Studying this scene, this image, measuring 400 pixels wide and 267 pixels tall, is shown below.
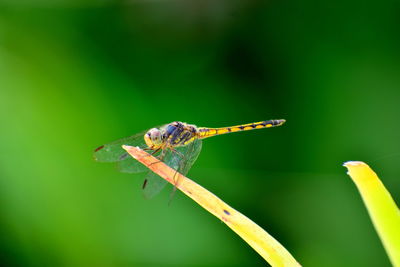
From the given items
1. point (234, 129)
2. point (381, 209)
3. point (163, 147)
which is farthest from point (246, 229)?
point (234, 129)

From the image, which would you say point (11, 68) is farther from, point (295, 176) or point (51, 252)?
point (295, 176)

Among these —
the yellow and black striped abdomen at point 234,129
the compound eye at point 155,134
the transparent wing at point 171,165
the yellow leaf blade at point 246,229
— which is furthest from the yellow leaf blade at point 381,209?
the yellow and black striped abdomen at point 234,129

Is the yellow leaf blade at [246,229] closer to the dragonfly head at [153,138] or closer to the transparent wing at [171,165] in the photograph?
the transparent wing at [171,165]

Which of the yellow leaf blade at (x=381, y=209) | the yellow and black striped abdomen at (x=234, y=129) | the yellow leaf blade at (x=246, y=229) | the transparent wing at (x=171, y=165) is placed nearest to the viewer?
the yellow leaf blade at (x=381, y=209)

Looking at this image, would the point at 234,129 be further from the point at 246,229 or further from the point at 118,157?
the point at 246,229

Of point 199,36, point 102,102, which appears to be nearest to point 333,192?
point 199,36

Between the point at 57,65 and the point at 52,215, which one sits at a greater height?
the point at 57,65
